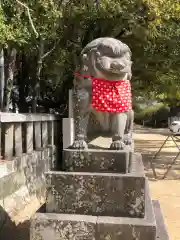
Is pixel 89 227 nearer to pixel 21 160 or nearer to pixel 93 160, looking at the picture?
pixel 93 160

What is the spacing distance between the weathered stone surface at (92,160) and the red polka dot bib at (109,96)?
46 cm

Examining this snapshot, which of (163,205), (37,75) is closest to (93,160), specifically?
Result: (163,205)

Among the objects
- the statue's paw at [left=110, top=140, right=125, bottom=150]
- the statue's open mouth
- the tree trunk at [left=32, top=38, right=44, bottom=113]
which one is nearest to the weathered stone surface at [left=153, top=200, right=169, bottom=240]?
the statue's paw at [left=110, top=140, right=125, bottom=150]

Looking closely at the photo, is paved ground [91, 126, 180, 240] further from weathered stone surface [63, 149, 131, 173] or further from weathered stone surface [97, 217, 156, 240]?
weathered stone surface [97, 217, 156, 240]

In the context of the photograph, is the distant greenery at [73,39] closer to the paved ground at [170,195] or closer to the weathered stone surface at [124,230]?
the paved ground at [170,195]

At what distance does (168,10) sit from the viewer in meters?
8.38

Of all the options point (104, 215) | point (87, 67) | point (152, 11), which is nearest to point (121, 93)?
point (87, 67)

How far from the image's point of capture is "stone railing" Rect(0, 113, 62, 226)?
15.0 feet

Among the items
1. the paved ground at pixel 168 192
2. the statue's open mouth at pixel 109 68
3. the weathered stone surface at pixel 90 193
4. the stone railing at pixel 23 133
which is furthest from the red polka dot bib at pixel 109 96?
the stone railing at pixel 23 133

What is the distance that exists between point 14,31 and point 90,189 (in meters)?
4.36

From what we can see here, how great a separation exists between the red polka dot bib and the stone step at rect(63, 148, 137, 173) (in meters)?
0.46

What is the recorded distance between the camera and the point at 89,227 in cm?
302

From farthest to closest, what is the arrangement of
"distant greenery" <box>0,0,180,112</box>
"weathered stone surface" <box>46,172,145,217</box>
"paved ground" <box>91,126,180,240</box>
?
"distant greenery" <box>0,0,180,112</box> < "paved ground" <box>91,126,180,240</box> < "weathered stone surface" <box>46,172,145,217</box>

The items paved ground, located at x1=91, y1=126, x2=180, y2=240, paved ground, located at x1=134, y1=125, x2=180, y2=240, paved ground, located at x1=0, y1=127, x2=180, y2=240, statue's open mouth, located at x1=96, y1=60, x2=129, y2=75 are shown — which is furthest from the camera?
paved ground, located at x1=134, y1=125, x2=180, y2=240
